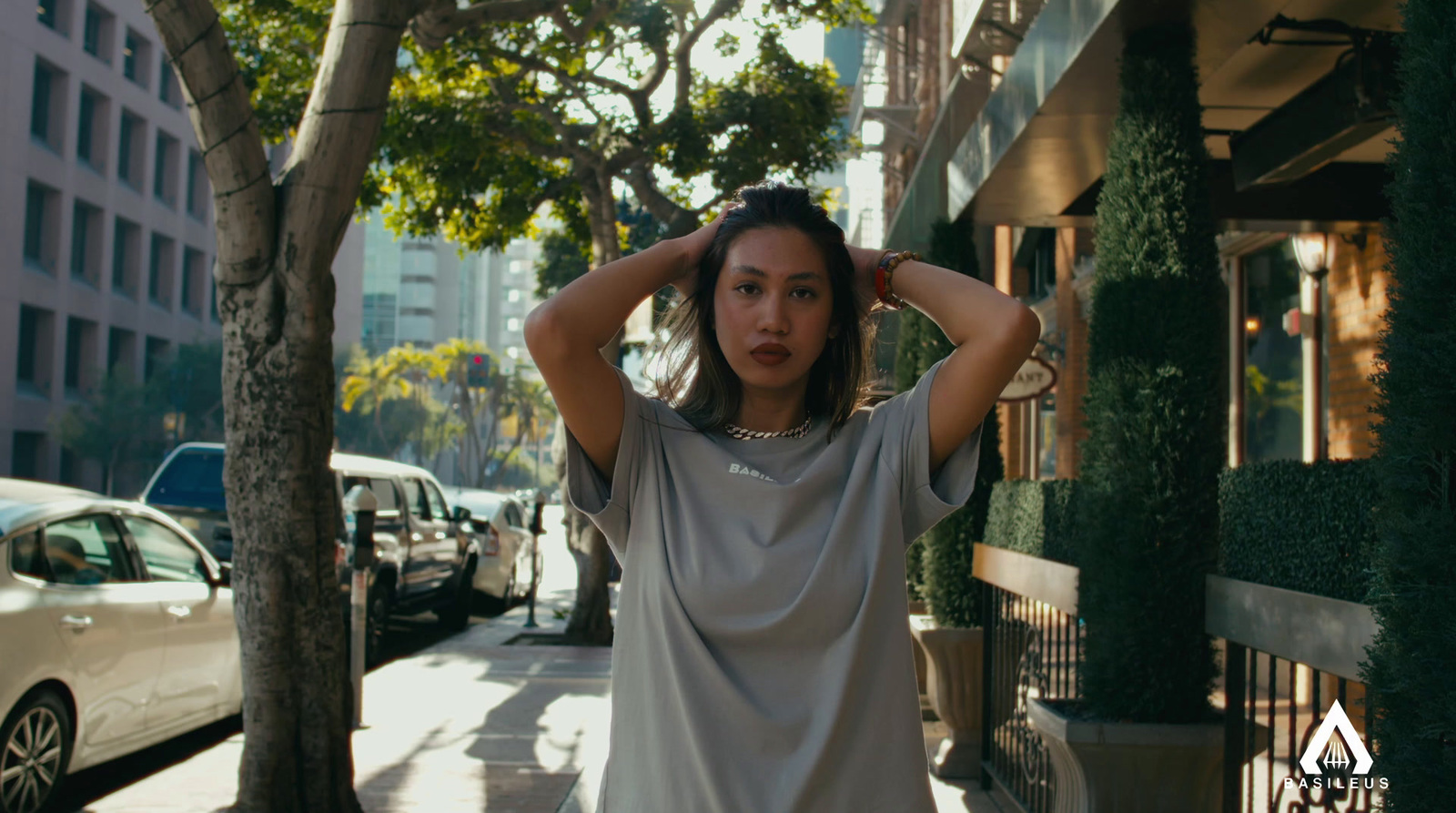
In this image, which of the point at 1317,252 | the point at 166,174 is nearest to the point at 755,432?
the point at 1317,252

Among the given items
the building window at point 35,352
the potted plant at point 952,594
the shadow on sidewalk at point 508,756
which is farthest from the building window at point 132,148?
the potted plant at point 952,594

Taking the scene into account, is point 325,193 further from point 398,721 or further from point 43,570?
point 398,721

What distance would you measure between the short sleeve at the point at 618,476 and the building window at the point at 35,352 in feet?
129

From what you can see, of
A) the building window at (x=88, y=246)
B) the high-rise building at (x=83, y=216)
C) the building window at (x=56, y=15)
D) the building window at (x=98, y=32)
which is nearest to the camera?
the high-rise building at (x=83, y=216)

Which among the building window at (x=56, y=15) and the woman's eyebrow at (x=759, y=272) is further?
the building window at (x=56, y=15)

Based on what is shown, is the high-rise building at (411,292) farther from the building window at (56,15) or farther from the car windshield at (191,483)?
the car windshield at (191,483)

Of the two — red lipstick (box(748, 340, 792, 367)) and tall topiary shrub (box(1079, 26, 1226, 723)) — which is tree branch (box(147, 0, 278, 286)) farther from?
red lipstick (box(748, 340, 792, 367))

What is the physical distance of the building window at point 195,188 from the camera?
4575 cm

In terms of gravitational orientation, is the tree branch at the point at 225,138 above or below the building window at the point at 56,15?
below

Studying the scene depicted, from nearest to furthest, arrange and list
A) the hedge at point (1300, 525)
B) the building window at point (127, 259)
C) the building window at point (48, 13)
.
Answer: the hedge at point (1300, 525)
the building window at point (48, 13)
the building window at point (127, 259)

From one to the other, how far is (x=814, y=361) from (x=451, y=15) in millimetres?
5135

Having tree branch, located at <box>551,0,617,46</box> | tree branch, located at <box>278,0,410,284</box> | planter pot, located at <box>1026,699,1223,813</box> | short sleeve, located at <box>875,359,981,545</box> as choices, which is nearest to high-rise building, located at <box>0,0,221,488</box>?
tree branch, located at <box>551,0,617,46</box>

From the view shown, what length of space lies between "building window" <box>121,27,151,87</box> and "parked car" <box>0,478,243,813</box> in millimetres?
38071

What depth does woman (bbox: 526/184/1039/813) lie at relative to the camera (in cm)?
191
